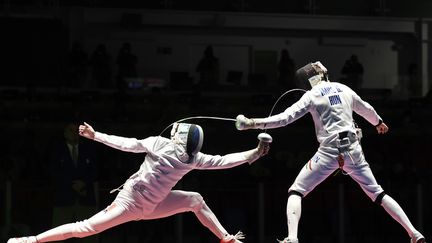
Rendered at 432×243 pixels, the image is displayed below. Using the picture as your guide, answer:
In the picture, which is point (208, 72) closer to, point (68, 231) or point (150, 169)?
point (150, 169)

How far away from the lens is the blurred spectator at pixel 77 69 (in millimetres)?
12852

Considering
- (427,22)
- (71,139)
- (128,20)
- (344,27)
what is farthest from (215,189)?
(427,22)

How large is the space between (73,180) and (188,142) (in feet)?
8.40

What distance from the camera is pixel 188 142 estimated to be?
6.20 m

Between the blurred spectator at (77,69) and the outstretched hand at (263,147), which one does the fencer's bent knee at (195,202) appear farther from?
the blurred spectator at (77,69)

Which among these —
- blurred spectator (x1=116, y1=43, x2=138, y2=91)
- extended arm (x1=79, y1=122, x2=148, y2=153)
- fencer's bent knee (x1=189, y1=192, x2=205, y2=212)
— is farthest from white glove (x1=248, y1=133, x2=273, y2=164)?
blurred spectator (x1=116, y1=43, x2=138, y2=91)

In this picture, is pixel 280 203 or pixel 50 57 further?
pixel 50 57

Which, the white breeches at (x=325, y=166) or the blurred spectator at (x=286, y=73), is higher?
the blurred spectator at (x=286, y=73)

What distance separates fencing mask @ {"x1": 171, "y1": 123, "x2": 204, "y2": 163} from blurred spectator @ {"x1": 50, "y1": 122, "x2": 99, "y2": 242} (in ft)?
7.81

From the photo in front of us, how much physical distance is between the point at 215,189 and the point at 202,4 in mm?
7921

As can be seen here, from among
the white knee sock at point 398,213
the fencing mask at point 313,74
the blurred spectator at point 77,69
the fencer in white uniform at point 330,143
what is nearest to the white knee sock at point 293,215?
the fencer in white uniform at point 330,143

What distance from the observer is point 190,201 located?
21.1 ft

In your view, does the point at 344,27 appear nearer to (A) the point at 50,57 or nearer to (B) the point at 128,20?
(B) the point at 128,20

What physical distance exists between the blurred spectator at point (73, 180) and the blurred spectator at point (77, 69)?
459cm
